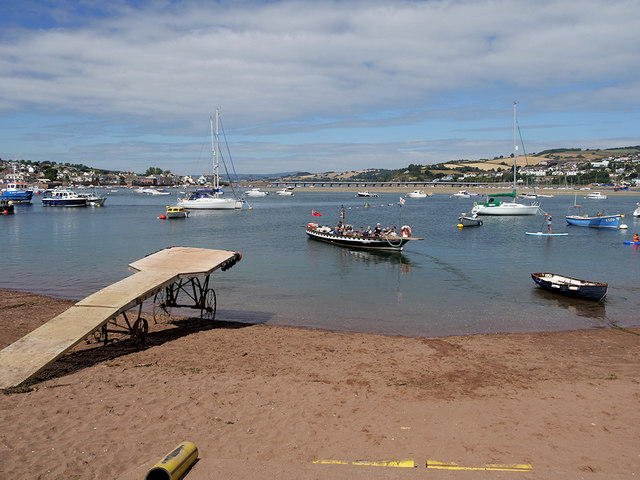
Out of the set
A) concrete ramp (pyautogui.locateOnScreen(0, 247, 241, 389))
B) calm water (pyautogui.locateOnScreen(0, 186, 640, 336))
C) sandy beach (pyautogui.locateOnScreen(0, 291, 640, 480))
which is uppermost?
concrete ramp (pyautogui.locateOnScreen(0, 247, 241, 389))

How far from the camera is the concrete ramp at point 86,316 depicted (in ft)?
35.5

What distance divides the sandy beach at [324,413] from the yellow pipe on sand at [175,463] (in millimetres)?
229

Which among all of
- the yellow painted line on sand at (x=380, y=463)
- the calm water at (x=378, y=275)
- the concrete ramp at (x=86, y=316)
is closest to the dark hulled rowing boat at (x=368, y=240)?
the calm water at (x=378, y=275)

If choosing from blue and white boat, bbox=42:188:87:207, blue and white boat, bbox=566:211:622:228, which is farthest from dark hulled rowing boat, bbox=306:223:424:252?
blue and white boat, bbox=42:188:87:207

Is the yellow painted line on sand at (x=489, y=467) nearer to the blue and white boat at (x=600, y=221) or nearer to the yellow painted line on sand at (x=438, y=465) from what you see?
the yellow painted line on sand at (x=438, y=465)

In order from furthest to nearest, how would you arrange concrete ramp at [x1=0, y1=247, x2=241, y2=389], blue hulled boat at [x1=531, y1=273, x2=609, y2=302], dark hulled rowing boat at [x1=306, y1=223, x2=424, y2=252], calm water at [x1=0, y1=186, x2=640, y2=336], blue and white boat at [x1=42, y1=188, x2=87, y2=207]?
blue and white boat at [x1=42, y1=188, x2=87, y2=207] < dark hulled rowing boat at [x1=306, y1=223, x2=424, y2=252] < blue hulled boat at [x1=531, y1=273, x2=609, y2=302] < calm water at [x1=0, y1=186, x2=640, y2=336] < concrete ramp at [x1=0, y1=247, x2=241, y2=389]

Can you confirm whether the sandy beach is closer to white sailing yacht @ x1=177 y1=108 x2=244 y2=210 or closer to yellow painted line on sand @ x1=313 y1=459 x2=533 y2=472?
yellow painted line on sand @ x1=313 y1=459 x2=533 y2=472

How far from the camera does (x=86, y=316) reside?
1270 centimetres

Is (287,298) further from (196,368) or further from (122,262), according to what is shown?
(122,262)

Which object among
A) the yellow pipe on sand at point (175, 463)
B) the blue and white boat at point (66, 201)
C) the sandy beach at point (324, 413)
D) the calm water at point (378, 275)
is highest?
the blue and white boat at point (66, 201)

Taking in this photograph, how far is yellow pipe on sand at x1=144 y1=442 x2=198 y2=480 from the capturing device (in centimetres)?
722

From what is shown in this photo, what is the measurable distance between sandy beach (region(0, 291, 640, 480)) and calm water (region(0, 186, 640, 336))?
5.93 meters

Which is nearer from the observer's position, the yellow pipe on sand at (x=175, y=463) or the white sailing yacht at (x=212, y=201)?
the yellow pipe on sand at (x=175, y=463)

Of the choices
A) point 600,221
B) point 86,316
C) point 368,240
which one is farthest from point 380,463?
point 600,221
